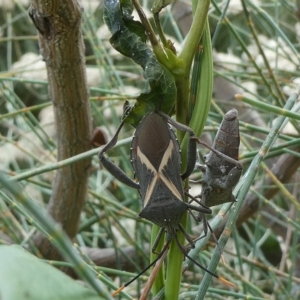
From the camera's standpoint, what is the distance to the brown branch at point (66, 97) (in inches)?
21.6

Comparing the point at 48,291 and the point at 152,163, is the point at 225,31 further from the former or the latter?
the point at 48,291

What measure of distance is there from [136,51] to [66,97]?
0.32 meters

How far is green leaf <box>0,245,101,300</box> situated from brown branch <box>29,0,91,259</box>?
37 cm

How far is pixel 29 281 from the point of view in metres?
0.18

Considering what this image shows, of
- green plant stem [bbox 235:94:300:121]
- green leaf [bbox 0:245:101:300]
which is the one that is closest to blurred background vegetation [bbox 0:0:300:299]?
green plant stem [bbox 235:94:300:121]

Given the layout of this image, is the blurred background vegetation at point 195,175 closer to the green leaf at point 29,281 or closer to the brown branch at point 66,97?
the brown branch at point 66,97

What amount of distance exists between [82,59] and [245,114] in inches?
26.1

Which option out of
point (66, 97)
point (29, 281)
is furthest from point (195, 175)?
point (29, 281)

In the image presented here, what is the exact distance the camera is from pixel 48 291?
19cm

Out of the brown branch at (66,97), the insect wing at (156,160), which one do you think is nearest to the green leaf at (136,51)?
the insect wing at (156,160)

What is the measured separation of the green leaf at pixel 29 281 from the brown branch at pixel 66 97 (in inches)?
14.6

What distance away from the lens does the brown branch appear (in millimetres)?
548

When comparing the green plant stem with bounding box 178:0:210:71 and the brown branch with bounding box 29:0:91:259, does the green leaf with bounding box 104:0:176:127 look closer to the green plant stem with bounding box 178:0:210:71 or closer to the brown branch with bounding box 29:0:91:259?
the green plant stem with bounding box 178:0:210:71

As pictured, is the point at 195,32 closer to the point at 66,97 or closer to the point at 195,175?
the point at 66,97
